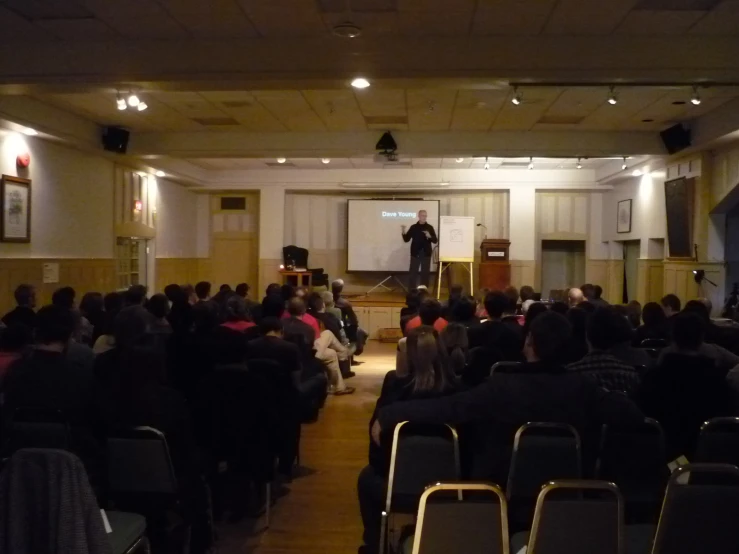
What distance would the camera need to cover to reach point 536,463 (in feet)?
9.14

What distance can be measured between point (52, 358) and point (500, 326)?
3130mm

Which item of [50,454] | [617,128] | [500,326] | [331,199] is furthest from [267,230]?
[50,454]

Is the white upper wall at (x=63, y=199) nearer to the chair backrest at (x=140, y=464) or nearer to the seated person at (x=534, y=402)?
the chair backrest at (x=140, y=464)

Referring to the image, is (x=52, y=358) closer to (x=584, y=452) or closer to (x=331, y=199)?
(x=584, y=452)

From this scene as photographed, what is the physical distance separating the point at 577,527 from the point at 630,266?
41.6 ft

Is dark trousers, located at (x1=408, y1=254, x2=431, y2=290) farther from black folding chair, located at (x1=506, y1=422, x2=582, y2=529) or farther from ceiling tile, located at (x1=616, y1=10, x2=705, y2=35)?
black folding chair, located at (x1=506, y1=422, x2=582, y2=529)

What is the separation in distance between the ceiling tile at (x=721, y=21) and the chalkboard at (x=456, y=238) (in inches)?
325

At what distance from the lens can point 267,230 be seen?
14.6 meters

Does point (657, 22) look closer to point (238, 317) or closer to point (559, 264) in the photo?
point (238, 317)

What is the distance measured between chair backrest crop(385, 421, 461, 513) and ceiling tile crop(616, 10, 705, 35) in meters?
3.96

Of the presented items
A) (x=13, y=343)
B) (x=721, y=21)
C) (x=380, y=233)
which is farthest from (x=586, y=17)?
(x=380, y=233)

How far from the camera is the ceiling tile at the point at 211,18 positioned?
5.02 metres

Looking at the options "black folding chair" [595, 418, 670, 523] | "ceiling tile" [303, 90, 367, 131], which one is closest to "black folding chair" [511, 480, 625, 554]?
"black folding chair" [595, 418, 670, 523]

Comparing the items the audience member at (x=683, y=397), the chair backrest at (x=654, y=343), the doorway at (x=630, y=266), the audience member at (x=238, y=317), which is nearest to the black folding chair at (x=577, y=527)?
the audience member at (x=683, y=397)
